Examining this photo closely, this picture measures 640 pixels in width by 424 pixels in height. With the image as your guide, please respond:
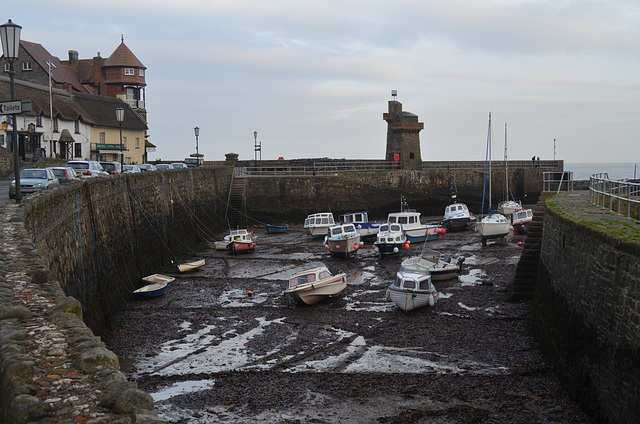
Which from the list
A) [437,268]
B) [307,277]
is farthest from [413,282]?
[437,268]

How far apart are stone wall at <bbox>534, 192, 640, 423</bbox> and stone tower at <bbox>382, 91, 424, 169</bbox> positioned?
45.9 meters

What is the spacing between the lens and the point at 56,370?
745 cm

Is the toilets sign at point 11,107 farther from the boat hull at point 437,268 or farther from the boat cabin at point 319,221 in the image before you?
the boat cabin at point 319,221

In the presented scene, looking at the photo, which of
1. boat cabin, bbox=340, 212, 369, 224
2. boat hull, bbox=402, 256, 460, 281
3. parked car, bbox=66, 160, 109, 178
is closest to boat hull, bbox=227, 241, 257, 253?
parked car, bbox=66, 160, 109, 178

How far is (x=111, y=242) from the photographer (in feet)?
89.0

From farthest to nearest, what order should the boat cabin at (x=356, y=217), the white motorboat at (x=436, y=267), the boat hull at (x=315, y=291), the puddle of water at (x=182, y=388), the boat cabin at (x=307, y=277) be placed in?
the boat cabin at (x=356, y=217)
the white motorboat at (x=436, y=267)
the boat cabin at (x=307, y=277)
the boat hull at (x=315, y=291)
the puddle of water at (x=182, y=388)

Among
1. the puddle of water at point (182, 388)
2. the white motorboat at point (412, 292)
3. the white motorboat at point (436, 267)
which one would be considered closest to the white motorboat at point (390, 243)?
the white motorboat at point (436, 267)

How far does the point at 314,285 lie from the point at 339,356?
6.36 m

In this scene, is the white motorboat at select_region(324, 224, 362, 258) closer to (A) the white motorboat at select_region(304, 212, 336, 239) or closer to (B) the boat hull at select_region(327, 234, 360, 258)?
(B) the boat hull at select_region(327, 234, 360, 258)

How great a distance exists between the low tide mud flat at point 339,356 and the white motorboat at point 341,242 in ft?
20.1

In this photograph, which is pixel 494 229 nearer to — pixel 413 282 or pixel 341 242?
pixel 341 242

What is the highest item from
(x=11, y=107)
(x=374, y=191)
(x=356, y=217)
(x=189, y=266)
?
(x=11, y=107)

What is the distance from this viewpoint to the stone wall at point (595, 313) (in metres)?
11.6

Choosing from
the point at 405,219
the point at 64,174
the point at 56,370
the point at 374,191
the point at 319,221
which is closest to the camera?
the point at 56,370
